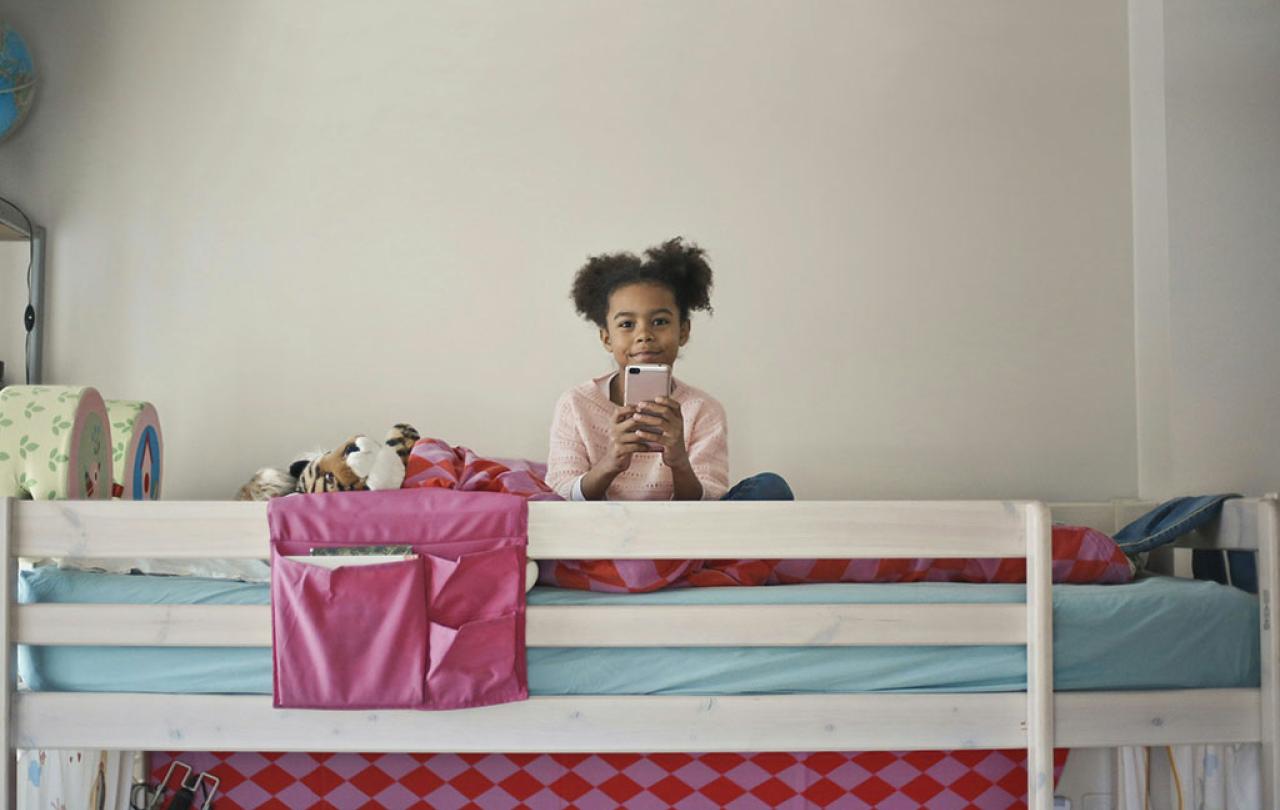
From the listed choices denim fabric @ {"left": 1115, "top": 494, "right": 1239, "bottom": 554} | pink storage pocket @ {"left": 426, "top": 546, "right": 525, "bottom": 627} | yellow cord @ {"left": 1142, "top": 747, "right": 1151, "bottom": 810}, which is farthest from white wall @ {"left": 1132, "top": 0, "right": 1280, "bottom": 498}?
pink storage pocket @ {"left": 426, "top": 546, "right": 525, "bottom": 627}

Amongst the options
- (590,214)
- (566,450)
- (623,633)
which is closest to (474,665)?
(623,633)

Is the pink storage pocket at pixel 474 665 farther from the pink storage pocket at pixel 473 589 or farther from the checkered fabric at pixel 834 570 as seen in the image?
the checkered fabric at pixel 834 570

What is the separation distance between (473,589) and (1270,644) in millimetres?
1137

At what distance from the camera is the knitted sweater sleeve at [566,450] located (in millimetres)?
2051

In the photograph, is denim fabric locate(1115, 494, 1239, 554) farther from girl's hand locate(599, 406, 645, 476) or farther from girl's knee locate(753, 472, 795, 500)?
girl's hand locate(599, 406, 645, 476)

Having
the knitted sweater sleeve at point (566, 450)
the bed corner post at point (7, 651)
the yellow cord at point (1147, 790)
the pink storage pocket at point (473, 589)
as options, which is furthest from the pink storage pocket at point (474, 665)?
the yellow cord at point (1147, 790)

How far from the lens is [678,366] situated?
278 cm

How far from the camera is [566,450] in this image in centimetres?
207

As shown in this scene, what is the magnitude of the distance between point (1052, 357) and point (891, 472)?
Result: 1.52ft

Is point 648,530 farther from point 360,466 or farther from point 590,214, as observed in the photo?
point 590,214

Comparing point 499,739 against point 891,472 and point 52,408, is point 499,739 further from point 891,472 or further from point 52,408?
point 891,472

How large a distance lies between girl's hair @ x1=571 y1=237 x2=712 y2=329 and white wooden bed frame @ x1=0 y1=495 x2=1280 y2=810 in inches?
25.9

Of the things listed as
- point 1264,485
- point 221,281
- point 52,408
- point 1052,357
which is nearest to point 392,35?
point 221,281

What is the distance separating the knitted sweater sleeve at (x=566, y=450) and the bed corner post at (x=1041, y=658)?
765 millimetres
